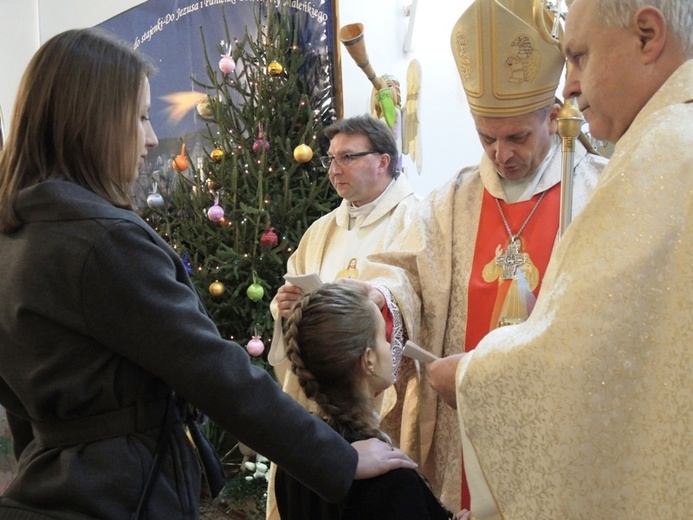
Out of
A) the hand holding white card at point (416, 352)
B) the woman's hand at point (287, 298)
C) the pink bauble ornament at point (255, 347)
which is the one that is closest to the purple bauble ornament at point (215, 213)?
the pink bauble ornament at point (255, 347)

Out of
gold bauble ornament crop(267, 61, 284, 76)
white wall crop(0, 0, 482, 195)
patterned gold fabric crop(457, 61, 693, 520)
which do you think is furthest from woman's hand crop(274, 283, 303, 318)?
white wall crop(0, 0, 482, 195)

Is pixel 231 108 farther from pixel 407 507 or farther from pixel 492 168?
pixel 407 507

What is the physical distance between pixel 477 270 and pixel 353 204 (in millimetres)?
1537

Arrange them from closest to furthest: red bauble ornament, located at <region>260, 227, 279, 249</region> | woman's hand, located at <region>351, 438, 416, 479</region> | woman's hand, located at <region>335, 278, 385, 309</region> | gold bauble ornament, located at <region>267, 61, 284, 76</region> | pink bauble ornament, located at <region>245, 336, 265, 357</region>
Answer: woman's hand, located at <region>351, 438, 416, 479</region>
woman's hand, located at <region>335, 278, 385, 309</region>
pink bauble ornament, located at <region>245, 336, 265, 357</region>
red bauble ornament, located at <region>260, 227, 279, 249</region>
gold bauble ornament, located at <region>267, 61, 284, 76</region>

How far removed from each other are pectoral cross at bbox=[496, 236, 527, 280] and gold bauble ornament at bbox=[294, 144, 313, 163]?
264 cm

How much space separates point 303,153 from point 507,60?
2.61 m

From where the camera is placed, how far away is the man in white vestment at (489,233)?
2.71 meters

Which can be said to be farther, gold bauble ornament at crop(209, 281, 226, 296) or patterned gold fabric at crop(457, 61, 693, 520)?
gold bauble ornament at crop(209, 281, 226, 296)

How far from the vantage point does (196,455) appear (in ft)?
5.53

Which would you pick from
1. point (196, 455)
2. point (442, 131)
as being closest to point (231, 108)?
point (442, 131)

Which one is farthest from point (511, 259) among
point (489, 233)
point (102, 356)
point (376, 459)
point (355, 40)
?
point (355, 40)

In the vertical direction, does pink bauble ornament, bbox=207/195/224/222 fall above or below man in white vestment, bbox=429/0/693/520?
below

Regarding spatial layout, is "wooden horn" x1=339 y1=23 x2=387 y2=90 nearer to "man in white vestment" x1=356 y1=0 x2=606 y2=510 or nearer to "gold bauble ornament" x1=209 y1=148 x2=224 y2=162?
"gold bauble ornament" x1=209 y1=148 x2=224 y2=162

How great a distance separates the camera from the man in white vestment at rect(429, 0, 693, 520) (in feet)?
4.62
